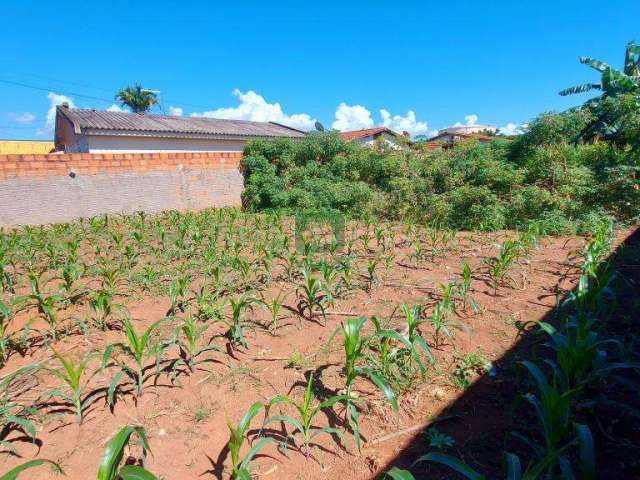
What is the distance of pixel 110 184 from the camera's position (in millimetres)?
9750

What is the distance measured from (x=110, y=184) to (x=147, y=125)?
24.1 feet

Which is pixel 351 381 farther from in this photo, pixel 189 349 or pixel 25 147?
pixel 25 147

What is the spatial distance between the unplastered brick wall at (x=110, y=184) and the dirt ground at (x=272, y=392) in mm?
6389

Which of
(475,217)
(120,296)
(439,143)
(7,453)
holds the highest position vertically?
(439,143)

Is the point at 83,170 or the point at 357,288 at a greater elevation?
the point at 83,170

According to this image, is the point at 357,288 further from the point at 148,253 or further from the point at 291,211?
the point at 291,211

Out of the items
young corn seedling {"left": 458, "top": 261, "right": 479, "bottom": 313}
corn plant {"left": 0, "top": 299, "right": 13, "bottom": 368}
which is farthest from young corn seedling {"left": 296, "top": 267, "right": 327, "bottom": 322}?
corn plant {"left": 0, "top": 299, "right": 13, "bottom": 368}

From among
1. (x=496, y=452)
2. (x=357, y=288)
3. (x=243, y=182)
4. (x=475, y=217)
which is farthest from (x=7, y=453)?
(x=243, y=182)

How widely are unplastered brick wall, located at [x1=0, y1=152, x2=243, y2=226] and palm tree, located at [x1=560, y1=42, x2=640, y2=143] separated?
33.7ft

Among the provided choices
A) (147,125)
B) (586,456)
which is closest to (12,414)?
(586,456)

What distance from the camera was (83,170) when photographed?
30.3ft

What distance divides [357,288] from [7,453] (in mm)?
3254

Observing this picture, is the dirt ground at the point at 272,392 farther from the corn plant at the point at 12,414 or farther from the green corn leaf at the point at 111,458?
the green corn leaf at the point at 111,458

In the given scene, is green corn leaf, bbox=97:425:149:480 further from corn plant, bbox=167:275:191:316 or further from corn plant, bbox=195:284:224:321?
corn plant, bbox=167:275:191:316
